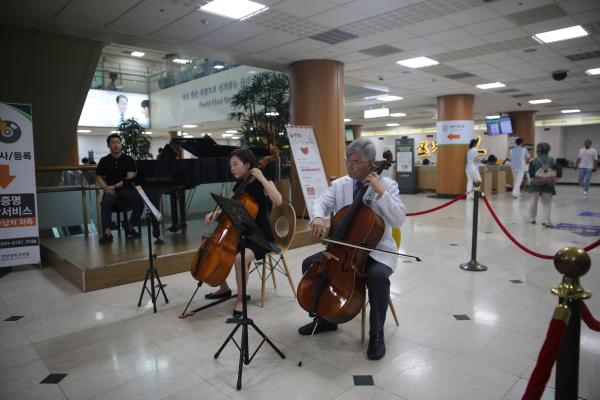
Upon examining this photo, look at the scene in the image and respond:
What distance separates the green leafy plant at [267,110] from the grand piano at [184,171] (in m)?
1.60

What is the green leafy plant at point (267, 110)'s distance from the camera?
7.26 metres

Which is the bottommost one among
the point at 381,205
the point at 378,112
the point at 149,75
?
the point at 381,205

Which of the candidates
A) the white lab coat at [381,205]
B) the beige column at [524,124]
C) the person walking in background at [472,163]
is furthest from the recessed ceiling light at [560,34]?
the beige column at [524,124]

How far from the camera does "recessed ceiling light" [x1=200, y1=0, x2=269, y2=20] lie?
4414 millimetres

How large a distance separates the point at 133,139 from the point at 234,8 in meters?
6.12

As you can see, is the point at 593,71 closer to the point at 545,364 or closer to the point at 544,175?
the point at 544,175

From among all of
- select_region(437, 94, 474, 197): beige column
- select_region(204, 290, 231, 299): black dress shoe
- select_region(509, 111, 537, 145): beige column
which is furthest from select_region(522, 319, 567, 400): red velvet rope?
select_region(509, 111, 537, 145): beige column

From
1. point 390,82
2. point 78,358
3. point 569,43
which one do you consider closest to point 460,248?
point 569,43

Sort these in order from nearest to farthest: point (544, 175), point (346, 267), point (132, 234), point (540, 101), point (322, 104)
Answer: point (346, 267) < point (132, 234) < point (544, 175) < point (322, 104) < point (540, 101)

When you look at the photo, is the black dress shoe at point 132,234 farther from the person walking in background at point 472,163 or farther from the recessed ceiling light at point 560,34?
the person walking in background at point 472,163

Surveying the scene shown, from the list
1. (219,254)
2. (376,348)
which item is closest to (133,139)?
(219,254)

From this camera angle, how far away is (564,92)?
11.1m

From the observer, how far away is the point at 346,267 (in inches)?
86.4

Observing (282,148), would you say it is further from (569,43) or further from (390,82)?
(569,43)
